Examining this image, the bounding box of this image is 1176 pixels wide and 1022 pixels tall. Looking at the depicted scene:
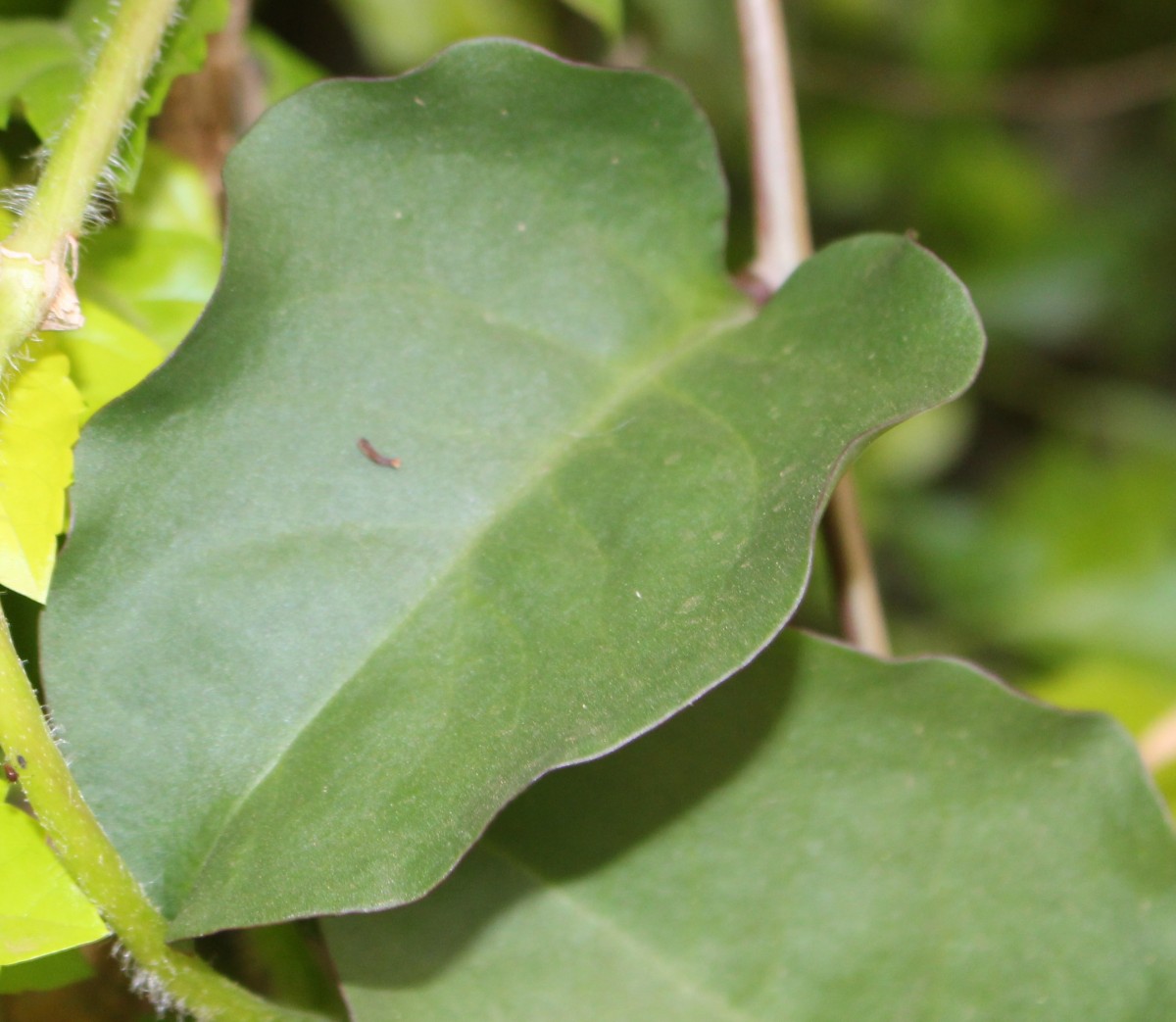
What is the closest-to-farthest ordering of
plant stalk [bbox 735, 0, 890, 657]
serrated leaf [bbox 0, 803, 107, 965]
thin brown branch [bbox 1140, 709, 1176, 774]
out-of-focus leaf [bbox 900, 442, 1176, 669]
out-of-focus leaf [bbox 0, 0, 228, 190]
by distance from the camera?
1. serrated leaf [bbox 0, 803, 107, 965]
2. out-of-focus leaf [bbox 0, 0, 228, 190]
3. plant stalk [bbox 735, 0, 890, 657]
4. thin brown branch [bbox 1140, 709, 1176, 774]
5. out-of-focus leaf [bbox 900, 442, 1176, 669]

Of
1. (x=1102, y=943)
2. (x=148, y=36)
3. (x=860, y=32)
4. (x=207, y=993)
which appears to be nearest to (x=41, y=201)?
(x=148, y=36)

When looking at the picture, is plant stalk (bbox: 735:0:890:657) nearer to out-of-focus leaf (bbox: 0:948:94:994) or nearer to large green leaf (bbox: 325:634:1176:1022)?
large green leaf (bbox: 325:634:1176:1022)

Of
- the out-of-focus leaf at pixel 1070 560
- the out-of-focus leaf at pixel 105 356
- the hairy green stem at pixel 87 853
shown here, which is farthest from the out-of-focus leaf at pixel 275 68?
the out-of-focus leaf at pixel 1070 560

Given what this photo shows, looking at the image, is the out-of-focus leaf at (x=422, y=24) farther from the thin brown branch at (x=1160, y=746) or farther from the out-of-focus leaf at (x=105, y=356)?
the thin brown branch at (x=1160, y=746)

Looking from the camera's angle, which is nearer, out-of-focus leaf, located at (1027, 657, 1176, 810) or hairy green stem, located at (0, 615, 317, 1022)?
hairy green stem, located at (0, 615, 317, 1022)

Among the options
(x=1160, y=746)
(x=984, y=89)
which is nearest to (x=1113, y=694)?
(x=1160, y=746)

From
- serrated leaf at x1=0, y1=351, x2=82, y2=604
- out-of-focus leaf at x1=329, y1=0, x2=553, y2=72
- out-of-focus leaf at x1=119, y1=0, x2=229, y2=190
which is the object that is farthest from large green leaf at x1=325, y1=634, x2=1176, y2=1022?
out-of-focus leaf at x1=329, y1=0, x2=553, y2=72
